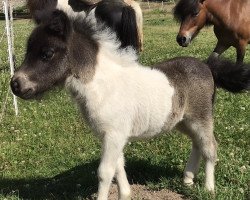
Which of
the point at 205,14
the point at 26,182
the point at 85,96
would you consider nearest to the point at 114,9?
the point at 205,14

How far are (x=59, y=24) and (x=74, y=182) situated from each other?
2240mm

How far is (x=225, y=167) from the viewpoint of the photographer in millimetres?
5438

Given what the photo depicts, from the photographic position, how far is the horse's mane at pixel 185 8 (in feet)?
34.1

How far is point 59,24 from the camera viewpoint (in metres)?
3.96

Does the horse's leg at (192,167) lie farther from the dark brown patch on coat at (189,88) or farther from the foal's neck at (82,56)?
the foal's neck at (82,56)

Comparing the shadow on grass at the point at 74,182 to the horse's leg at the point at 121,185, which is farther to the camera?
the shadow on grass at the point at 74,182

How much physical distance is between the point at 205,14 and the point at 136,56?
21.2 feet

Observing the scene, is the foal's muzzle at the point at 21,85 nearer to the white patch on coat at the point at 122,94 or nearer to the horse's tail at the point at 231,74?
the white patch on coat at the point at 122,94

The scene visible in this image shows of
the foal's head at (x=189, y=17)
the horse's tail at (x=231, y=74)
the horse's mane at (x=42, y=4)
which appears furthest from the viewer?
the foal's head at (x=189, y=17)

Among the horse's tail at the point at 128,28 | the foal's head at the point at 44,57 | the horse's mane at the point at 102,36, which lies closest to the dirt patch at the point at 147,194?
the horse's mane at the point at 102,36

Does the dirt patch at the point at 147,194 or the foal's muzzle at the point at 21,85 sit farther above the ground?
the foal's muzzle at the point at 21,85

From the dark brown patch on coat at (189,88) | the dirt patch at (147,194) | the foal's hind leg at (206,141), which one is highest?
the dark brown patch on coat at (189,88)

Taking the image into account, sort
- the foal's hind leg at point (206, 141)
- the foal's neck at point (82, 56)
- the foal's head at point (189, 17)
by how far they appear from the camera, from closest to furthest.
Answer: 1. the foal's neck at point (82, 56)
2. the foal's hind leg at point (206, 141)
3. the foal's head at point (189, 17)

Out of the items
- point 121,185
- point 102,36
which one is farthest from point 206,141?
point 102,36
